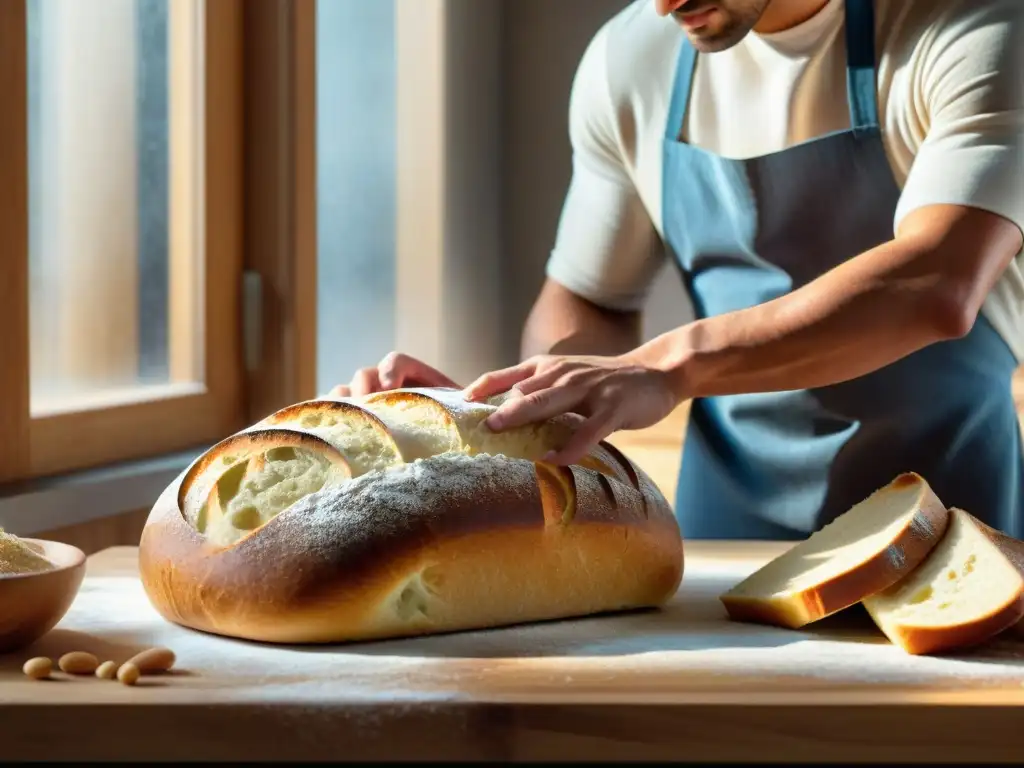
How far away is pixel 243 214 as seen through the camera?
7.27 ft

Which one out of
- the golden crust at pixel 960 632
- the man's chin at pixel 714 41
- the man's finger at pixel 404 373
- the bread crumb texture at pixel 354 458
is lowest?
the golden crust at pixel 960 632

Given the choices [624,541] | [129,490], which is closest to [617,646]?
[624,541]

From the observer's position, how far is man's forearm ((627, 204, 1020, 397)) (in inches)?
50.5

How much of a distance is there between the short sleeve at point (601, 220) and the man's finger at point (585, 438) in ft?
2.25

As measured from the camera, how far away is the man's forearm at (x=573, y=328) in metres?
1.79

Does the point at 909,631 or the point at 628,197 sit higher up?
the point at 628,197

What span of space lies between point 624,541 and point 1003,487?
0.75 meters

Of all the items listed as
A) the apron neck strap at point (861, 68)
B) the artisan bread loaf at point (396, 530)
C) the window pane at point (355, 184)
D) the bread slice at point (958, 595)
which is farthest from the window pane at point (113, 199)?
the bread slice at point (958, 595)

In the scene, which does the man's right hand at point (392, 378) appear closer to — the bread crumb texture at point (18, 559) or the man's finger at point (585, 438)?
the man's finger at point (585, 438)

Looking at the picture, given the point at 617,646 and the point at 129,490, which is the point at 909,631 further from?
the point at 129,490

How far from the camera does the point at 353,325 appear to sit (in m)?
2.82

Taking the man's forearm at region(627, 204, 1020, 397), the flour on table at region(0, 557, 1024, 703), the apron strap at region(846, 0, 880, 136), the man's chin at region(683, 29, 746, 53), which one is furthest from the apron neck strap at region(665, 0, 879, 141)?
the flour on table at region(0, 557, 1024, 703)

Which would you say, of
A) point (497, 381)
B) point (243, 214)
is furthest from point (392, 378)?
point (243, 214)

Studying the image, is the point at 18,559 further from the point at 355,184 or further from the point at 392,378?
the point at 355,184
